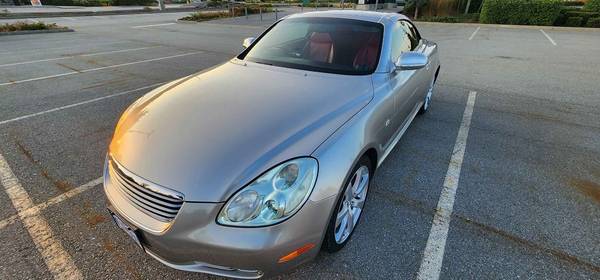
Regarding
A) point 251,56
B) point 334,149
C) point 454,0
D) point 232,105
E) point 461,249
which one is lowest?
point 461,249

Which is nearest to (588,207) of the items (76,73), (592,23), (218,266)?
(218,266)

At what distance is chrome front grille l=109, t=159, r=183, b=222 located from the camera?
156cm

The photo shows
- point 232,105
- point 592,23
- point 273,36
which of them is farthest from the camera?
point 592,23

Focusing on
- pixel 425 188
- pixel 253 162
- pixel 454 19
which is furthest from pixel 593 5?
pixel 253 162

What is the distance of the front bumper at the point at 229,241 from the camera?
4.91ft

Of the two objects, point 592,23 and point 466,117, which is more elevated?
point 592,23

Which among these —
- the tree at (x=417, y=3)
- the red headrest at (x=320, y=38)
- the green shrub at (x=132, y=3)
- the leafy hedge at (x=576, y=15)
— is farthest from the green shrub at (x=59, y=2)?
the leafy hedge at (x=576, y=15)

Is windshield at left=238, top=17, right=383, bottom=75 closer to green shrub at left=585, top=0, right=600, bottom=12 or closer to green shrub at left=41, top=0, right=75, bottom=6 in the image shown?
green shrub at left=585, top=0, right=600, bottom=12

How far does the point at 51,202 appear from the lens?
8.50 ft

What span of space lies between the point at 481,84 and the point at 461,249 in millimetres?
5054

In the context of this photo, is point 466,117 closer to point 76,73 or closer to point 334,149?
point 334,149

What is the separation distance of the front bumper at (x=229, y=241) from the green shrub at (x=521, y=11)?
67.8 feet

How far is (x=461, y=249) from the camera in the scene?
2174 millimetres

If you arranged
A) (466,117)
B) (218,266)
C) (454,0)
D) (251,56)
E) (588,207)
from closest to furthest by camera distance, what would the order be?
(218,266), (588,207), (251,56), (466,117), (454,0)
